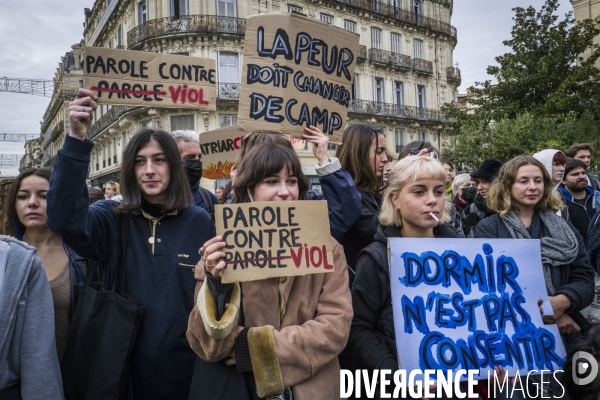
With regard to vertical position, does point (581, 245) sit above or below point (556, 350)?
above

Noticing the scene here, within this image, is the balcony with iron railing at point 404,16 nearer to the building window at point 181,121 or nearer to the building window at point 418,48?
the building window at point 418,48

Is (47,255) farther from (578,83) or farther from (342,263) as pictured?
(578,83)

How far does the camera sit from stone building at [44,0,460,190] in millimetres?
23359

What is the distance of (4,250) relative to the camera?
6.64ft

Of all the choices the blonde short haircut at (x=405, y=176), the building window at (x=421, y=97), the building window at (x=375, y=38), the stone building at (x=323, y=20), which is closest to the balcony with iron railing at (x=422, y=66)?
the stone building at (x=323, y=20)

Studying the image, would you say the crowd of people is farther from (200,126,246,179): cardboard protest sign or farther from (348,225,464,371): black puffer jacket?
(200,126,246,179): cardboard protest sign

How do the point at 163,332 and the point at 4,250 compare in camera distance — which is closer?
the point at 4,250

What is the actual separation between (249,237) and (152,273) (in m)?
0.75

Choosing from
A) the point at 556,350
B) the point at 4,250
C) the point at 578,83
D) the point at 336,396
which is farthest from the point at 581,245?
the point at 578,83

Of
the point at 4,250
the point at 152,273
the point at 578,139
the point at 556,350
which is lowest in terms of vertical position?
the point at 556,350

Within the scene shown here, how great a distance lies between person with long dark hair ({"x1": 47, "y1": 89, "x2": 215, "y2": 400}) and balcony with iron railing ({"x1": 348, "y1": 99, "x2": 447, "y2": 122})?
25.4 meters

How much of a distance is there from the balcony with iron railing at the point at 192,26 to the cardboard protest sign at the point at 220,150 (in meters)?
19.4

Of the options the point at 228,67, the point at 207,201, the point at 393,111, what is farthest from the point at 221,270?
the point at 393,111

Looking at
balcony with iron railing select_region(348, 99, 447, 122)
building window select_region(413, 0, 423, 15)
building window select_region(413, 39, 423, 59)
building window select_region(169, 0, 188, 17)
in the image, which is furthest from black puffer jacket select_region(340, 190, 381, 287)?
building window select_region(413, 0, 423, 15)
